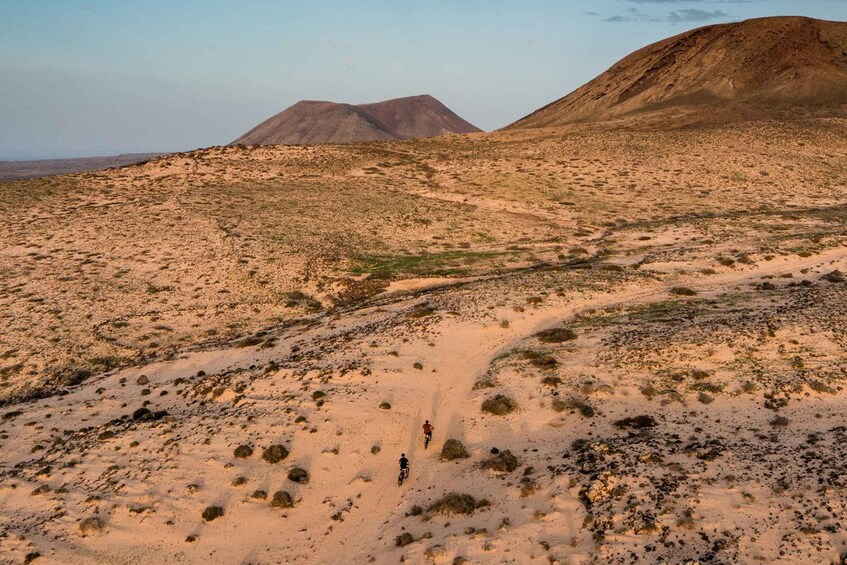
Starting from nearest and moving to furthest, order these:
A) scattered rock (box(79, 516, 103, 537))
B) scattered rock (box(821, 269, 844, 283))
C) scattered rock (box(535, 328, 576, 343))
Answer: scattered rock (box(79, 516, 103, 537)), scattered rock (box(535, 328, 576, 343)), scattered rock (box(821, 269, 844, 283))

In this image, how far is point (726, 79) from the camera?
118312 millimetres

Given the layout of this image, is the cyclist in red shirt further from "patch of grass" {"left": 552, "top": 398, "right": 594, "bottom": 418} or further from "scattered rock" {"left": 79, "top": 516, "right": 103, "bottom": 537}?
"scattered rock" {"left": 79, "top": 516, "right": 103, "bottom": 537}

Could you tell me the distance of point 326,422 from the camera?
2395 centimetres

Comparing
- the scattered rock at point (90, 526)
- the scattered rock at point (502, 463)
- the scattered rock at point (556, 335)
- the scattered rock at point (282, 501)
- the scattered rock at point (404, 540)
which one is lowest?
the scattered rock at point (90, 526)

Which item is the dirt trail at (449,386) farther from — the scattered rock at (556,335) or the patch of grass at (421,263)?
the patch of grass at (421,263)

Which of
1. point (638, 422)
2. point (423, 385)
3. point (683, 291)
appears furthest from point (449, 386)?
point (683, 291)

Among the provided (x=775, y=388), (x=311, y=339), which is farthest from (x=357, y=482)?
(x=775, y=388)

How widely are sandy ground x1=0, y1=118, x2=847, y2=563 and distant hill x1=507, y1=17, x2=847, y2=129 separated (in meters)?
58.6

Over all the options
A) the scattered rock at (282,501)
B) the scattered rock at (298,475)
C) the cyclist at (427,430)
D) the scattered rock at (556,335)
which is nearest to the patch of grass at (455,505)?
the cyclist at (427,430)

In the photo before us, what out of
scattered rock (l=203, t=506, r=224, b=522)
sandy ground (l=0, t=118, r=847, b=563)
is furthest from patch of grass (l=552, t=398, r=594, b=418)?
scattered rock (l=203, t=506, r=224, b=522)

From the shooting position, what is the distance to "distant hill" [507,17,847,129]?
10243 cm

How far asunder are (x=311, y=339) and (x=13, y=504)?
51.4ft

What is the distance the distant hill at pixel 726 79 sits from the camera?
102431 mm

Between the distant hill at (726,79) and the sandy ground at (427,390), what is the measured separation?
58580mm
